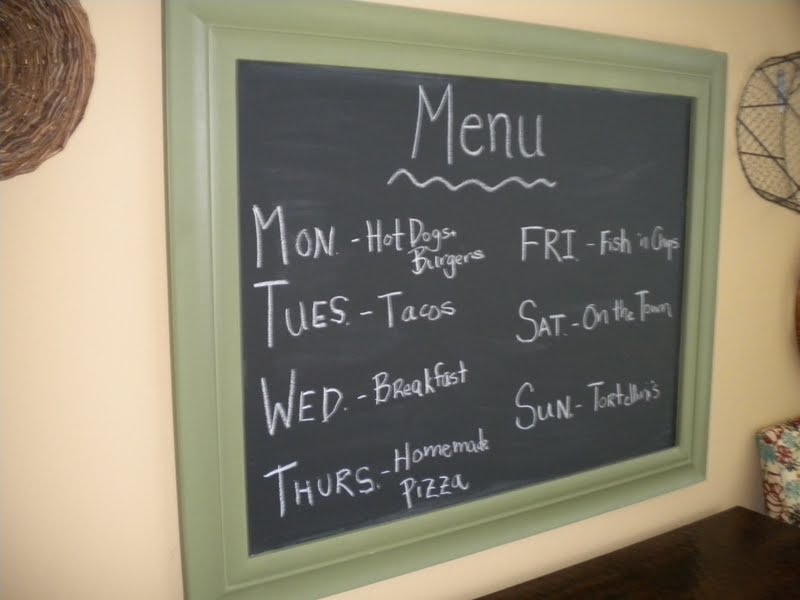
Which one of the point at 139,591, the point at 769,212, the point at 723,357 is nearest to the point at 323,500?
the point at 139,591

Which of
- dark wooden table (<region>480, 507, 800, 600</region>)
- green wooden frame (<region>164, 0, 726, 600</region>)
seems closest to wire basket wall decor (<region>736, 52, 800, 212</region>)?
green wooden frame (<region>164, 0, 726, 600</region>)

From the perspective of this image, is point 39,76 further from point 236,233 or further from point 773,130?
point 773,130

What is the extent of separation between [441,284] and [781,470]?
1.04 meters

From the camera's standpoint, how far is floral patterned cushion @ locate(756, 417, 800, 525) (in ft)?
4.72

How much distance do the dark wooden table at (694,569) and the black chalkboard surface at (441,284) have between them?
20cm

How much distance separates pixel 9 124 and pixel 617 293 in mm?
1051

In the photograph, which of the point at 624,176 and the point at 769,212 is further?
the point at 769,212

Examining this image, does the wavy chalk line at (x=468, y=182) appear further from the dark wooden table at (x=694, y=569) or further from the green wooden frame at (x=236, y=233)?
the dark wooden table at (x=694, y=569)

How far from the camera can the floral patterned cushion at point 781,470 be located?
144 centimetres

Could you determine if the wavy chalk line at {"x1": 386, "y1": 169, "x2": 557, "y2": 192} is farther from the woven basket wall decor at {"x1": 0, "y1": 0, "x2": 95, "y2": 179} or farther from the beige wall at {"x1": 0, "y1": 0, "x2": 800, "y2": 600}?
the woven basket wall decor at {"x1": 0, "y1": 0, "x2": 95, "y2": 179}

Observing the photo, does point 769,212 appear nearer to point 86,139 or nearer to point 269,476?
point 269,476

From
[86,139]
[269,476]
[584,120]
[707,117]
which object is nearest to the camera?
[86,139]

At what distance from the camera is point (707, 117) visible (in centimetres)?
129

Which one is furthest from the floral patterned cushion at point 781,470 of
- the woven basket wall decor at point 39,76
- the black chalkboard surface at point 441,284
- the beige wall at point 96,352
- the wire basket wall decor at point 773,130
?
the woven basket wall decor at point 39,76
